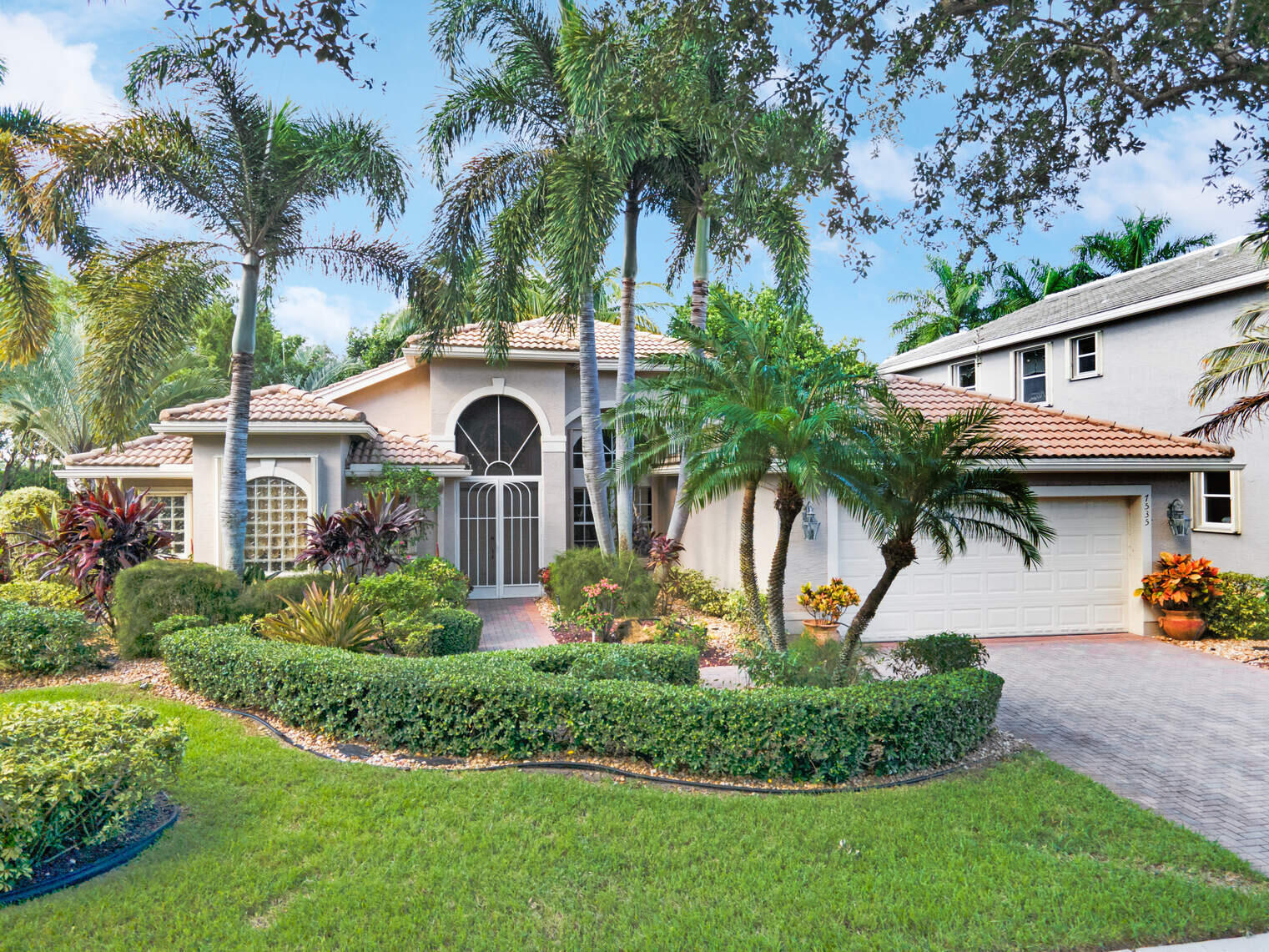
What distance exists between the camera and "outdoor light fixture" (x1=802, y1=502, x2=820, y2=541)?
12.0 m

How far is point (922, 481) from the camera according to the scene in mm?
7383

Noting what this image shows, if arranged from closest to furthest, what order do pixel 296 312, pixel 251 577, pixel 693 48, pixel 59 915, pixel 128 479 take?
1. pixel 59 915
2. pixel 693 48
3. pixel 251 577
4. pixel 128 479
5. pixel 296 312

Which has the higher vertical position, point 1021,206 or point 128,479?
point 1021,206

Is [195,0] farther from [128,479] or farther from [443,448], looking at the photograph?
[128,479]

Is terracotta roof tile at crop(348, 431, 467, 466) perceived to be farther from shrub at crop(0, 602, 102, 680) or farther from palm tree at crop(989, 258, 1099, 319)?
palm tree at crop(989, 258, 1099, 319)

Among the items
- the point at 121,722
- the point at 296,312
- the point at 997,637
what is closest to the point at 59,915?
the point at 121,722

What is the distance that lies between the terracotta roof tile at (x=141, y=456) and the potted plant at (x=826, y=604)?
38.1ft

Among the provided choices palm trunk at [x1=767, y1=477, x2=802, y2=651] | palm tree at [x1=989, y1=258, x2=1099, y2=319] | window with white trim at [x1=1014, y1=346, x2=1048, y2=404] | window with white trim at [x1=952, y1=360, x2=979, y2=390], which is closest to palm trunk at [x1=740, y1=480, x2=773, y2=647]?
palm trunk at [x1=767, y1=477, x2=802, y2=651]

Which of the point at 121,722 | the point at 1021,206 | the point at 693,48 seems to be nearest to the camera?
the point at 121,722

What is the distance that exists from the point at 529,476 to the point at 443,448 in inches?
78.7

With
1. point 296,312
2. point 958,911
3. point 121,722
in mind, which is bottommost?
point 958,911

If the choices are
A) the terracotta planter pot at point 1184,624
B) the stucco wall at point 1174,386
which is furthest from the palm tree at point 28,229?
the stucco wall at point 1174,386

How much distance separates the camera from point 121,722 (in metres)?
5.53

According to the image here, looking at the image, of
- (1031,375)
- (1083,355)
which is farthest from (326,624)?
(1031,375)
